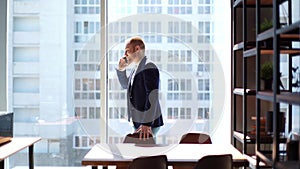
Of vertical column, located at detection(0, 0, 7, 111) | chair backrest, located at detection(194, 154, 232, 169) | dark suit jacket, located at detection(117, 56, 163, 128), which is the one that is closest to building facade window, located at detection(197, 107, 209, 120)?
dark suit jacket, located at detection(117, 56, 163, 128)

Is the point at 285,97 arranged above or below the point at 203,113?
above

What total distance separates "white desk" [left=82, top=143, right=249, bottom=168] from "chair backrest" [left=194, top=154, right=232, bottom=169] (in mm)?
108

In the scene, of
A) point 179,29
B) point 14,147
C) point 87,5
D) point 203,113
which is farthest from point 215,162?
point 87,5

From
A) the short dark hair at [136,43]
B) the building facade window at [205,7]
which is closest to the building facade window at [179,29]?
the building facade window at [205,7]

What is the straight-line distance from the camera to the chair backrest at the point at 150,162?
2.96 meters

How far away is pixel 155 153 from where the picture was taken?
3494mm

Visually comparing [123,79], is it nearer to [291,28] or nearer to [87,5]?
[87,5]

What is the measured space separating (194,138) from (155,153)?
87 centimetres

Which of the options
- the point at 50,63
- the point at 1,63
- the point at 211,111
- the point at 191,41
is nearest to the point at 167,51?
the point at 191,41

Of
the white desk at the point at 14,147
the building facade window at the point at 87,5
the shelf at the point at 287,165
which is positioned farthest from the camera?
the building facade window at the point at 87,5

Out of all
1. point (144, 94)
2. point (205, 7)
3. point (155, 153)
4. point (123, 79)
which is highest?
point (205, 7)

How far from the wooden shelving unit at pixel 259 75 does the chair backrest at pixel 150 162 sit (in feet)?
2.22

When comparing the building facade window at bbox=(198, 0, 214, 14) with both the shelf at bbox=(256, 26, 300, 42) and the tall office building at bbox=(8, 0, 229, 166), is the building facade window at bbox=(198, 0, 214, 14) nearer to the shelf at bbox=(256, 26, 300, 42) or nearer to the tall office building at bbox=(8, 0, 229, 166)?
the tall office building at bbox=(8, 0, 229, 166)

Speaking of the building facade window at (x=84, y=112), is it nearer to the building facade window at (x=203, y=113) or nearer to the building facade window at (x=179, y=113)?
the building facade window at (x=179, y=113)
